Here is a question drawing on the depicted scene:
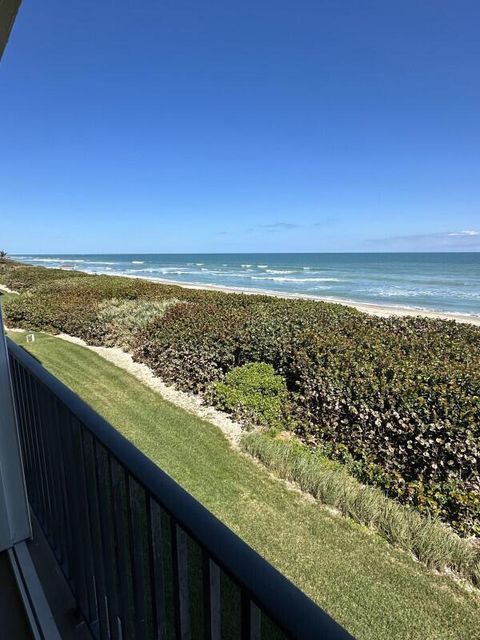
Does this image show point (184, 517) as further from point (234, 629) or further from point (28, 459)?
point (28, 459)

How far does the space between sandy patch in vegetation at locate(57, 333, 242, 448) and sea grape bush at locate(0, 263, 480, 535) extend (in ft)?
0.56

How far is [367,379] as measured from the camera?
4141mm

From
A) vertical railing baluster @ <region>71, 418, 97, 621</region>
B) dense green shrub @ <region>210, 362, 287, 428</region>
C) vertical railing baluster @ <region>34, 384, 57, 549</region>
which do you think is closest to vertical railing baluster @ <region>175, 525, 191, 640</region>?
vertical railing baluster @ <region>71, 418, 97, 621</region>

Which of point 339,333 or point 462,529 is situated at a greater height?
point 339,333

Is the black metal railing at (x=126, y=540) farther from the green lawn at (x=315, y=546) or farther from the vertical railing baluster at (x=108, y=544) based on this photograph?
the green lawn at (x=315, y=546)

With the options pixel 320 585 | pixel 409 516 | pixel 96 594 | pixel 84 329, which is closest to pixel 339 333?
pixel 409 516

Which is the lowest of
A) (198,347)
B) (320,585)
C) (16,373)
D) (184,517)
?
(320,585)

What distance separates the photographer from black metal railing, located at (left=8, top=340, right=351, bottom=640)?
0.72m

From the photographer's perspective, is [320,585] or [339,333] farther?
[339,333]

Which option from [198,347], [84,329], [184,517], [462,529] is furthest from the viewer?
[84,329]

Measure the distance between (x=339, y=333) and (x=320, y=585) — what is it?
3.33 meters

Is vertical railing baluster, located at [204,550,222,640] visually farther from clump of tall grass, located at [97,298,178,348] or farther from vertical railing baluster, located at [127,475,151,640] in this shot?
clump of tall grass, located at [97,298,178,348]

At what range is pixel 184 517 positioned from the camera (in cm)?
88

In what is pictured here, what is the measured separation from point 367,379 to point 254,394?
1657 millimetres
